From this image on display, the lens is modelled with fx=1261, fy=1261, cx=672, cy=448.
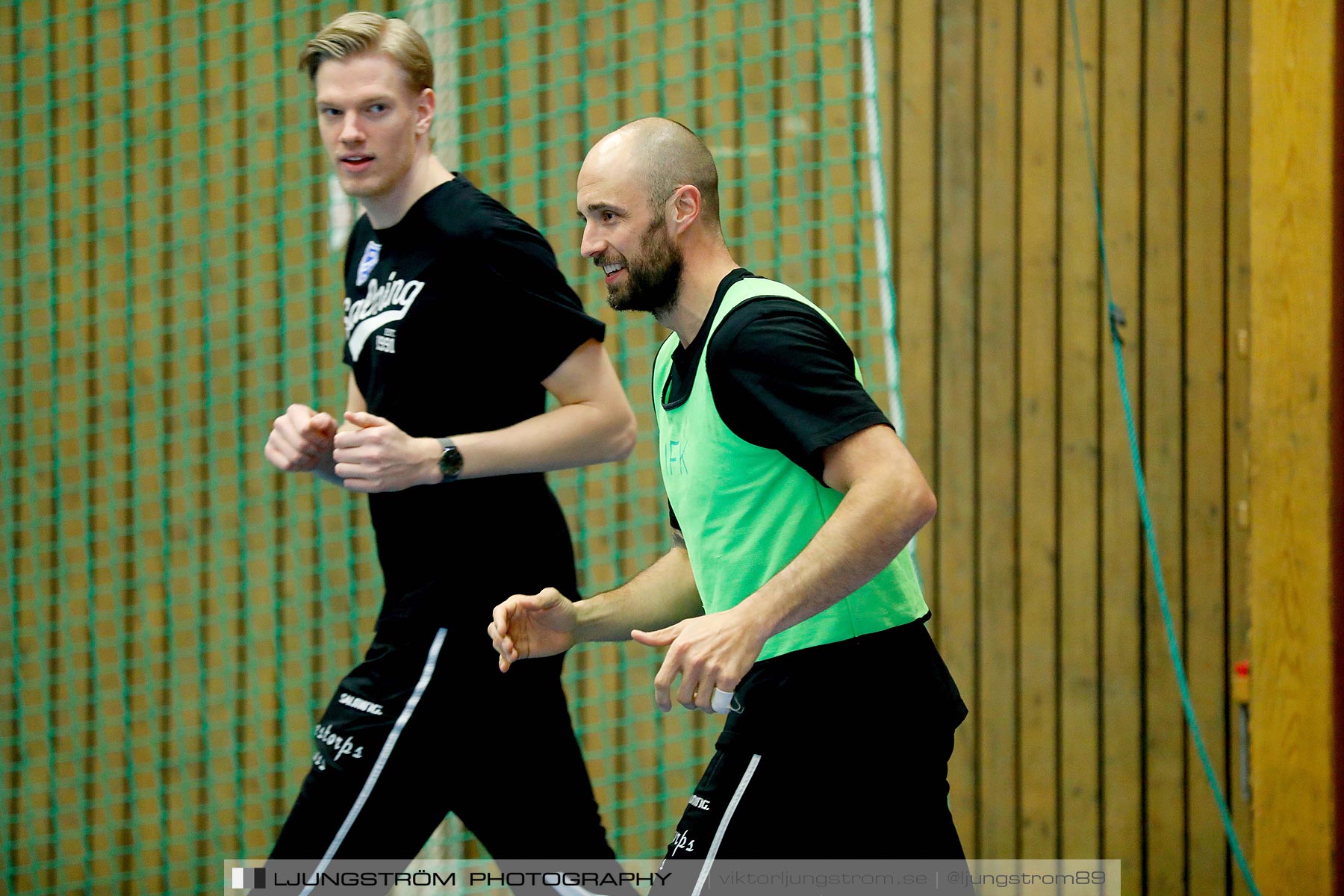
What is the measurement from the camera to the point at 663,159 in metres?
1.92

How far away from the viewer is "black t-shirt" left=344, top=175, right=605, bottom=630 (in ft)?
7.63

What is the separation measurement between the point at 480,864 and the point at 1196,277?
112 inches

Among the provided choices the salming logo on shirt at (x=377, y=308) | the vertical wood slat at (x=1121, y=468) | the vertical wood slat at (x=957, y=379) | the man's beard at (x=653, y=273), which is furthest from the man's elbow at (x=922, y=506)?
the vertical wood slat at (x=1121, y=468)

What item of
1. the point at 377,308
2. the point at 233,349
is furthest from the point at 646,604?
the point at 233,349

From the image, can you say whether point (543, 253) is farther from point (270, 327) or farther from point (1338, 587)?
point (1338, 587)

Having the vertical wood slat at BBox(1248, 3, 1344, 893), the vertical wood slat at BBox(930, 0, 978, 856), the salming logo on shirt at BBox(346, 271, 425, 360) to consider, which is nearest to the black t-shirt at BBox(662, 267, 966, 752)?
the salming logo on shirt at BBox(346, 271, 425, 360)

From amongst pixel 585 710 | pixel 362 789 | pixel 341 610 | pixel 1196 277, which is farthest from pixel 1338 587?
pixel 341 610

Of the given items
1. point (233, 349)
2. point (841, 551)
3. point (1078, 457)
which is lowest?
point (841, 551)

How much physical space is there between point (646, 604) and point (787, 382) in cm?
58

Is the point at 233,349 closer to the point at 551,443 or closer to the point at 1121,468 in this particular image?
the point at 551,443

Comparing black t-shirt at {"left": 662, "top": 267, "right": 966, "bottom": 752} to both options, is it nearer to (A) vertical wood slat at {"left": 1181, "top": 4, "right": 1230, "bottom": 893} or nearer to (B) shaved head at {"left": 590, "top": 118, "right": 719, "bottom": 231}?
(B) shaved head at {"left": 590, "top": 118, "right": 719, "bottom": 231}

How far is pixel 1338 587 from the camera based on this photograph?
350 centimetres

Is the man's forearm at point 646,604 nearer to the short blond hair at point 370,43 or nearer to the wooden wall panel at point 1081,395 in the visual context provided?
the short blond hair at point 370,43

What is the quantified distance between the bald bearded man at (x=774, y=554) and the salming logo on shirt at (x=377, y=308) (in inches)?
21.4
